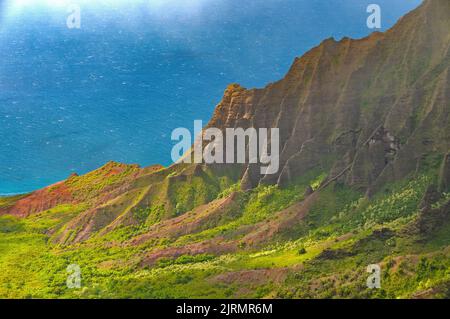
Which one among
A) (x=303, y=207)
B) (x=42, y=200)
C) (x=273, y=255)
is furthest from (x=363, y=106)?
(x=42, y=200)

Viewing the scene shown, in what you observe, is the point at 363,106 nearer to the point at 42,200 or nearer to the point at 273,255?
the point at 273,255

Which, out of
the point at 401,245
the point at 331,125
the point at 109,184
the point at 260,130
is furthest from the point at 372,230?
the point at 109,184

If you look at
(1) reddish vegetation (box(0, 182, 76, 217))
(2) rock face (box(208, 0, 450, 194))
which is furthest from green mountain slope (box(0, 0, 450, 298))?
(1) reddish vegetation (box(0, 182, 76, 217))

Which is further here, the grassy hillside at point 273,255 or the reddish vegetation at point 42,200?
the reddish vegetation at point 42,200

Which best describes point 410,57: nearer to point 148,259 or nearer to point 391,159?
point 391,159

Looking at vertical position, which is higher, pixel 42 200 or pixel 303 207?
pixel 42 200

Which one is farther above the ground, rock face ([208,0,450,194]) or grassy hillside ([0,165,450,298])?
rock face ([208,0,450,194])

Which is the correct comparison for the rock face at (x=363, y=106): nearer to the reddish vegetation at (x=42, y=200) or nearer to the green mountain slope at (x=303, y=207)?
the green mountain slope at (x=303, y=207)

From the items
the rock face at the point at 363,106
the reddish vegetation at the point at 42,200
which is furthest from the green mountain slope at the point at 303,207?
the reddish vegetation at the point at 42,200

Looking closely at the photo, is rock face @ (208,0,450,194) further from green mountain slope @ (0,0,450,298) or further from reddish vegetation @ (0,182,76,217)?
reddish vegetation @ (0,182,76,217)
